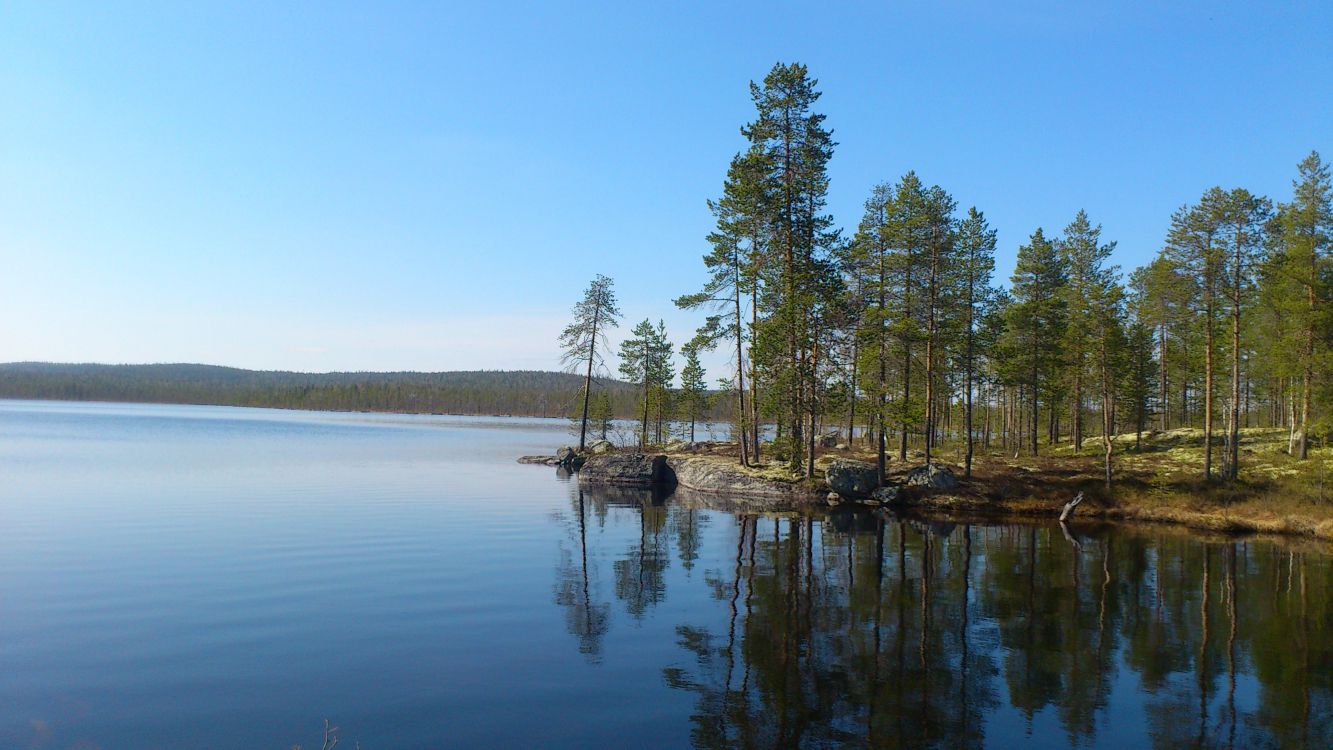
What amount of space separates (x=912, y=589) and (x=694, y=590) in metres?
5.57

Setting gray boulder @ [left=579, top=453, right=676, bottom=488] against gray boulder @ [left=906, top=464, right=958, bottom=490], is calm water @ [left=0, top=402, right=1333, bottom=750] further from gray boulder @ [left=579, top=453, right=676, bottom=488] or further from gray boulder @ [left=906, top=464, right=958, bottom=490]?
gray boulder @ [left=579, top=453, right=676, bottom=488]

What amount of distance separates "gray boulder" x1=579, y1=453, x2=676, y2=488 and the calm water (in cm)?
1626

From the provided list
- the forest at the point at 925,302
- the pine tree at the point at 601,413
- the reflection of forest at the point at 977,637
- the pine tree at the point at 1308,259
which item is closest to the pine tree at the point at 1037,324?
the forest at the point at 925,302

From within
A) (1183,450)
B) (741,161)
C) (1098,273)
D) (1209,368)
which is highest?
(741,161)

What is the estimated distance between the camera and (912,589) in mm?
18531

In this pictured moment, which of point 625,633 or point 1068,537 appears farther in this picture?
point 1068,537

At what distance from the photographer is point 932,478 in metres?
38.0

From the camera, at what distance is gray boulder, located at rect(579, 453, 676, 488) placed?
44781mm

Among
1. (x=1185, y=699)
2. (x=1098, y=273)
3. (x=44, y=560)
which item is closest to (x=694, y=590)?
(x=1185, y=699)

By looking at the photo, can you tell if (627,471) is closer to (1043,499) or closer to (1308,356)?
(1043,499)

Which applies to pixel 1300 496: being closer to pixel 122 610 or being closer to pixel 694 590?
pixel 694 590

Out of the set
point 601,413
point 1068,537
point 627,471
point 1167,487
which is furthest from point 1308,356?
point 601,413

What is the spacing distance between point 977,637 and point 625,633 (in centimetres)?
694

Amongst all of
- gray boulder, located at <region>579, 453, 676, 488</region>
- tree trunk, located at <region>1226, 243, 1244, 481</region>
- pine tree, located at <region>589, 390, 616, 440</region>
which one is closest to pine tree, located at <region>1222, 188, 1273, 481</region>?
tree trunk, located at <region>1226, 243, 1244, 481</region>
